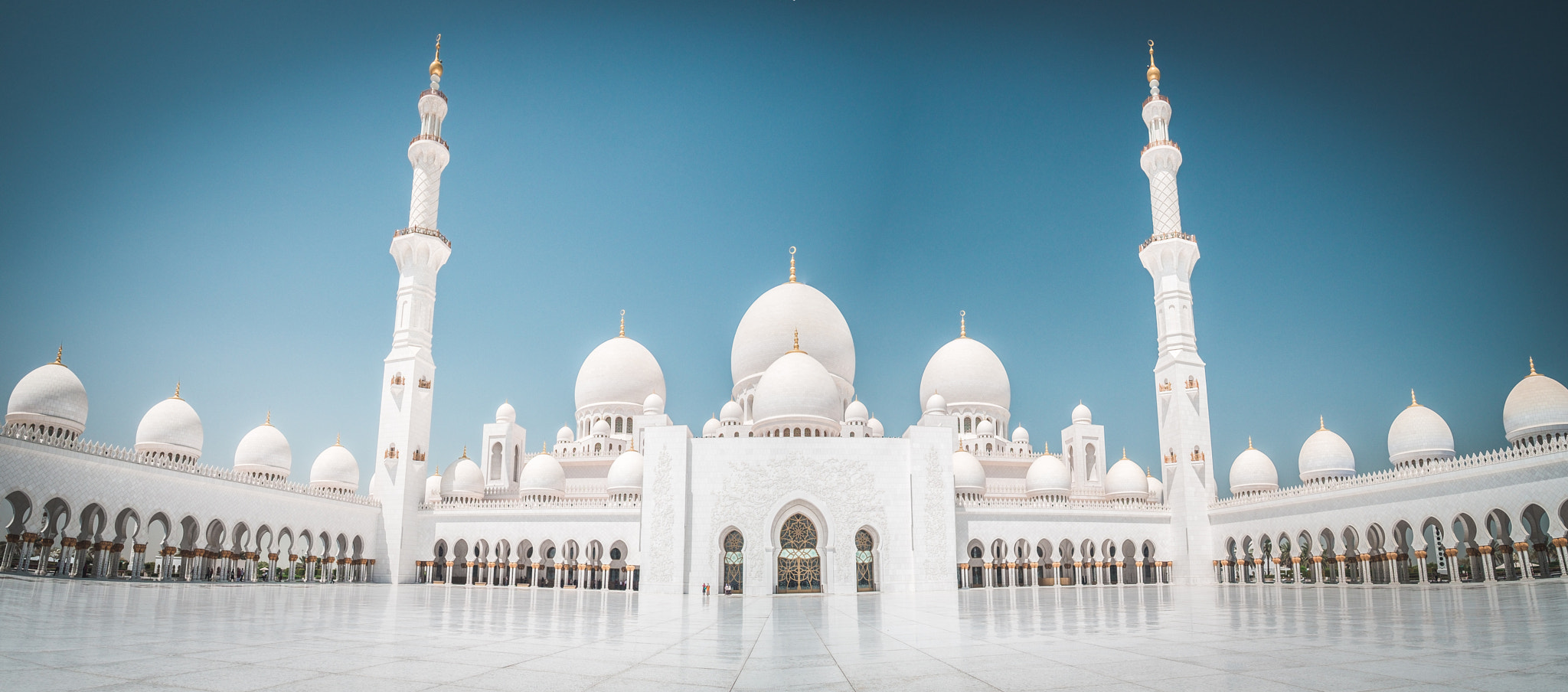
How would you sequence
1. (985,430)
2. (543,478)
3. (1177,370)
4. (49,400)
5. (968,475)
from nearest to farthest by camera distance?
(49,400) < (1177,370) < (968,475) < (543,478) < (985,430)

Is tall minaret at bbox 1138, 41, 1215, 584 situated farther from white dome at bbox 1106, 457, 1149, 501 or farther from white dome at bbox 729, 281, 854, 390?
white dome at bbox 729, 281, 854, 390

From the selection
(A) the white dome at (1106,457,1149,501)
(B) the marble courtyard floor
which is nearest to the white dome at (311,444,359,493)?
(B) the marble courtyard floor

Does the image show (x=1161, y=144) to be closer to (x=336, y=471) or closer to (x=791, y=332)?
(x=791, y=332)

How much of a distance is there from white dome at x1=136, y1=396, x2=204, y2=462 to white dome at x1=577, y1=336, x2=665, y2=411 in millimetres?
12196

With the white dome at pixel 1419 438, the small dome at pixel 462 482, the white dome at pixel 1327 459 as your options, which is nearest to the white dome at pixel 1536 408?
the white dome at pixel 1419 438

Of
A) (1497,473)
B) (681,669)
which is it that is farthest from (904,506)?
(681,669)

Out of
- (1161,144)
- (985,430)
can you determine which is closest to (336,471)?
(985,430)

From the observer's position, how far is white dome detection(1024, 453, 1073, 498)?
2862 cm

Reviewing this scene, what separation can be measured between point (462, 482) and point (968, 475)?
638 inches

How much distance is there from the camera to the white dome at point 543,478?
2825cm

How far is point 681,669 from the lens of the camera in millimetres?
4816

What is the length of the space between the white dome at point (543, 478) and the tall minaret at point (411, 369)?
10.4 feet

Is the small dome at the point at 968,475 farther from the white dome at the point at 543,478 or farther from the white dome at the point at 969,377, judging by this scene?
the white dome at the point at 543,478

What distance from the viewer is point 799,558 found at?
21.8m
